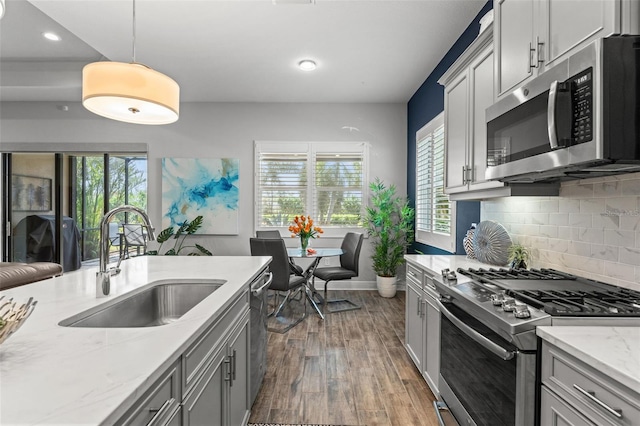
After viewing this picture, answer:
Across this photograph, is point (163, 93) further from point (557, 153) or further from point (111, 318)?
point (557, 153)

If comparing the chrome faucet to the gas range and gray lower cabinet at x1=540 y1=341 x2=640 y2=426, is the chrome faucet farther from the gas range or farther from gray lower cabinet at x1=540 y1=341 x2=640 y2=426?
gray lower cabinet at x1=540 y1=341 x2=640 y2=426

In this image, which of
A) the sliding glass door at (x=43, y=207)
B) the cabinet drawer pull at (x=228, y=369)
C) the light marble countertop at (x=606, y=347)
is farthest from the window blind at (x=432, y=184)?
the sliding glass door at (x=43, y=207)

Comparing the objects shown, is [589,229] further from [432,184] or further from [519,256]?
[432,184]

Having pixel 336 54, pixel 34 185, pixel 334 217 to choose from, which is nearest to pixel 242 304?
pixel 336 54

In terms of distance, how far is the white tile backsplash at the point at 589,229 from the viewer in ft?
4.77

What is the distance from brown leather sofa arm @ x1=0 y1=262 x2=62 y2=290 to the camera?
2.66 meters

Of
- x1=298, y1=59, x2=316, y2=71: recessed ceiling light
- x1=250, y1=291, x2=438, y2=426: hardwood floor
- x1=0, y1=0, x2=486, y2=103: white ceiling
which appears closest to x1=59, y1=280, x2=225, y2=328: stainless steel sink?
x1=250, y1=291, x2=438, y2=426: hardwood floor

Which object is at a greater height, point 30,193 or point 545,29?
point 545,29

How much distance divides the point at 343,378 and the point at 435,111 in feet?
10.1

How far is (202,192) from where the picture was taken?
5.18 metres

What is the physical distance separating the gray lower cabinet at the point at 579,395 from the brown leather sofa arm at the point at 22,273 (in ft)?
11.7

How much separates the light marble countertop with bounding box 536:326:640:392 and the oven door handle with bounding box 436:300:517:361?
0.14 m

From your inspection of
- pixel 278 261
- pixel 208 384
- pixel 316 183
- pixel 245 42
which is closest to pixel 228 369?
pixel 208 384

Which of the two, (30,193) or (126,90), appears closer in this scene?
(126,90)
